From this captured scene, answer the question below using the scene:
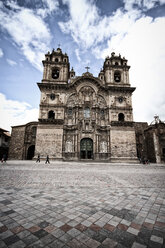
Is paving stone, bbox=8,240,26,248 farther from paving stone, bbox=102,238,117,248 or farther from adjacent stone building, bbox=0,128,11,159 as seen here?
adjacent stone building, bbox=0,128,11,159

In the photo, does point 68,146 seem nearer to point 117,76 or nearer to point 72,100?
point 72,100

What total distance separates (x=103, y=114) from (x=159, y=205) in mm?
22049

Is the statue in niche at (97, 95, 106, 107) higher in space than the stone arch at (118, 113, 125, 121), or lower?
higher

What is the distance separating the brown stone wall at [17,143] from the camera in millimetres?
24234

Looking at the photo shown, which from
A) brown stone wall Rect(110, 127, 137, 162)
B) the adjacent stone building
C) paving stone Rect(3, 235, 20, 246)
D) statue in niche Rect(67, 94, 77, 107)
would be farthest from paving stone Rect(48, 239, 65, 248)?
the adjacent stone building

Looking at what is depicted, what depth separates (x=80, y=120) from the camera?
23.7 metres

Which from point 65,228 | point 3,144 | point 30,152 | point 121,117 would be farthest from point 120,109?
point 3,144

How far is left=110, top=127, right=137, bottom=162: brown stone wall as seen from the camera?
73.3ft

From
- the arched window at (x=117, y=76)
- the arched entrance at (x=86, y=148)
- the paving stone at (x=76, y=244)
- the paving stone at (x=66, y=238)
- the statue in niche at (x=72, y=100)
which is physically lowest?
the paving stone at (x=66, y=238)

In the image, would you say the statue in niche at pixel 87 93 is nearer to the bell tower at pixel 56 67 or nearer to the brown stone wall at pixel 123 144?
the bell tower at pixel 56 67

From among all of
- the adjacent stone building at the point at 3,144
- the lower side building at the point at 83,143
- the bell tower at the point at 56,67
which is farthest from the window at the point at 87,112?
the adjacent stone building at the point at 3,144

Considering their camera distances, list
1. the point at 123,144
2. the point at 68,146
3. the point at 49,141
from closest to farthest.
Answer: the point at 49,141 < the point at 68,146 < the point at 123,144

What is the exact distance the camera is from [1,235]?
2148mm

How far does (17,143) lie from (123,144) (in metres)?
20.6
